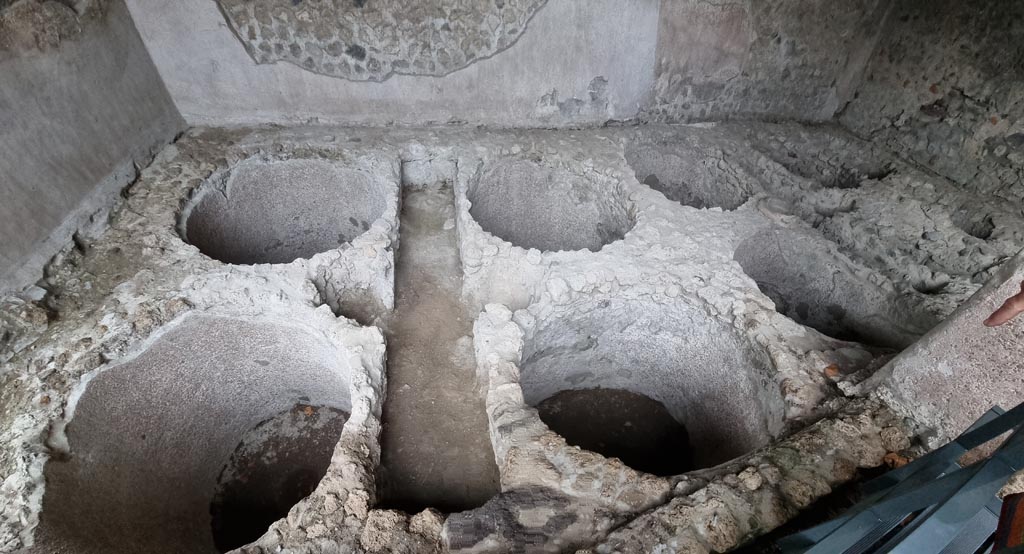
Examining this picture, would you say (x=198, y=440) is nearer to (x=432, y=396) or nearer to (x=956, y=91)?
(x=432, y=396)

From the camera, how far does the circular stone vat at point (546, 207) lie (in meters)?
4.34

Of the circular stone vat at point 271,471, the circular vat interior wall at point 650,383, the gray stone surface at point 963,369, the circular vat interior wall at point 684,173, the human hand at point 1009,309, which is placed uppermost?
the human hand at point 1009,309

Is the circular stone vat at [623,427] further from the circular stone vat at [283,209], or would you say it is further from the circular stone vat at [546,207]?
the circular stone vat at [283,209]

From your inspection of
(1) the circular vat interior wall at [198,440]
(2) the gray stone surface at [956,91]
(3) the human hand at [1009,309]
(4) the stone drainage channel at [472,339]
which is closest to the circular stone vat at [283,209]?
(4) the stone drainage channel at [472,339]

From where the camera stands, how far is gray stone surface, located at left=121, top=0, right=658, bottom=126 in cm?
402

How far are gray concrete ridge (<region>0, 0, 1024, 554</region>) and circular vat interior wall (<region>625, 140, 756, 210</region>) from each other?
3 centimetres

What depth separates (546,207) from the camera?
4.69 metres

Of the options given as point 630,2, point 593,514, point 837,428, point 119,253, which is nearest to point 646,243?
point 837,428

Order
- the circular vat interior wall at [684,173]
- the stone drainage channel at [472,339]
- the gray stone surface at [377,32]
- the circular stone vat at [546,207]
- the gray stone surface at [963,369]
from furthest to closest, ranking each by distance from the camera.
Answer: the circular vat interior wall at [684,173] < the circular stone vat at [546,207] < the gray stone surface at [377,32] < the stone drainage channel at [472,339] < the gray stone surface at [963,369]

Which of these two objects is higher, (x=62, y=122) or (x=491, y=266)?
(x=62, y=122)

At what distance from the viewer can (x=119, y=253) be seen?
10.5 ft

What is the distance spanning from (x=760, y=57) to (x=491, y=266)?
3.54 m

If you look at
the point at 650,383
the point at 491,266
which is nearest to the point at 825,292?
the point at 650,383

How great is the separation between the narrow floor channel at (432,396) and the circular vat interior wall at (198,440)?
47 centimetres
